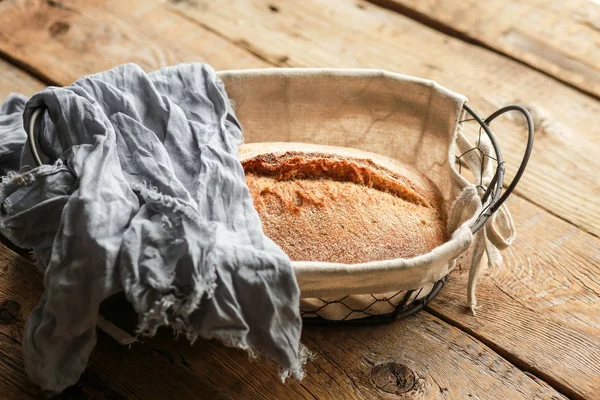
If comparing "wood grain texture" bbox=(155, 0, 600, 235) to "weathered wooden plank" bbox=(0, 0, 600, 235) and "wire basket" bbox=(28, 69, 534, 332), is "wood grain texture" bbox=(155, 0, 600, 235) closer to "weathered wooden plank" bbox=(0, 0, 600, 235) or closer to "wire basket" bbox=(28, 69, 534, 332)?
"weathered wooden plank" bbox=(0, 0, 600, 235)

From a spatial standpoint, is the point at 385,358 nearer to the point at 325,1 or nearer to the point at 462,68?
the point at 462,68

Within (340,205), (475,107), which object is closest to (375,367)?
(340,205)

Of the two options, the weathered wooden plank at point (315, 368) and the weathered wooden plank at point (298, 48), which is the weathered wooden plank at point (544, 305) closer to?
the weathered wooden plank at point (315, 368)

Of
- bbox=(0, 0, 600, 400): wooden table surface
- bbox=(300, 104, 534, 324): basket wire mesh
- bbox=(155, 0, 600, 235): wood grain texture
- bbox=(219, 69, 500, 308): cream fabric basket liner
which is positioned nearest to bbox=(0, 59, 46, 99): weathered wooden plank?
bbox=(0, 0, 600, 400): wooden table surface

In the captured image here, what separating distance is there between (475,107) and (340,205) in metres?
0.62

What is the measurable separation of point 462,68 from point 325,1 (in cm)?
42

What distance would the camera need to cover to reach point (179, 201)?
0.86m

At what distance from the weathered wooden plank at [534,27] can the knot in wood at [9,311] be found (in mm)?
1190

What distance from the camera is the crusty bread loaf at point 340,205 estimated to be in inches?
38.0

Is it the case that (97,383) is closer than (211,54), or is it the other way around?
(97,383)

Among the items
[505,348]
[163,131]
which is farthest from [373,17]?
[505,348]

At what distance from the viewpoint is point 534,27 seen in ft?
5.47

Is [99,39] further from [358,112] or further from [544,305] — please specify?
[544,305]

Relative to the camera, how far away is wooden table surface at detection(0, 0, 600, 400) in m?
0.98
